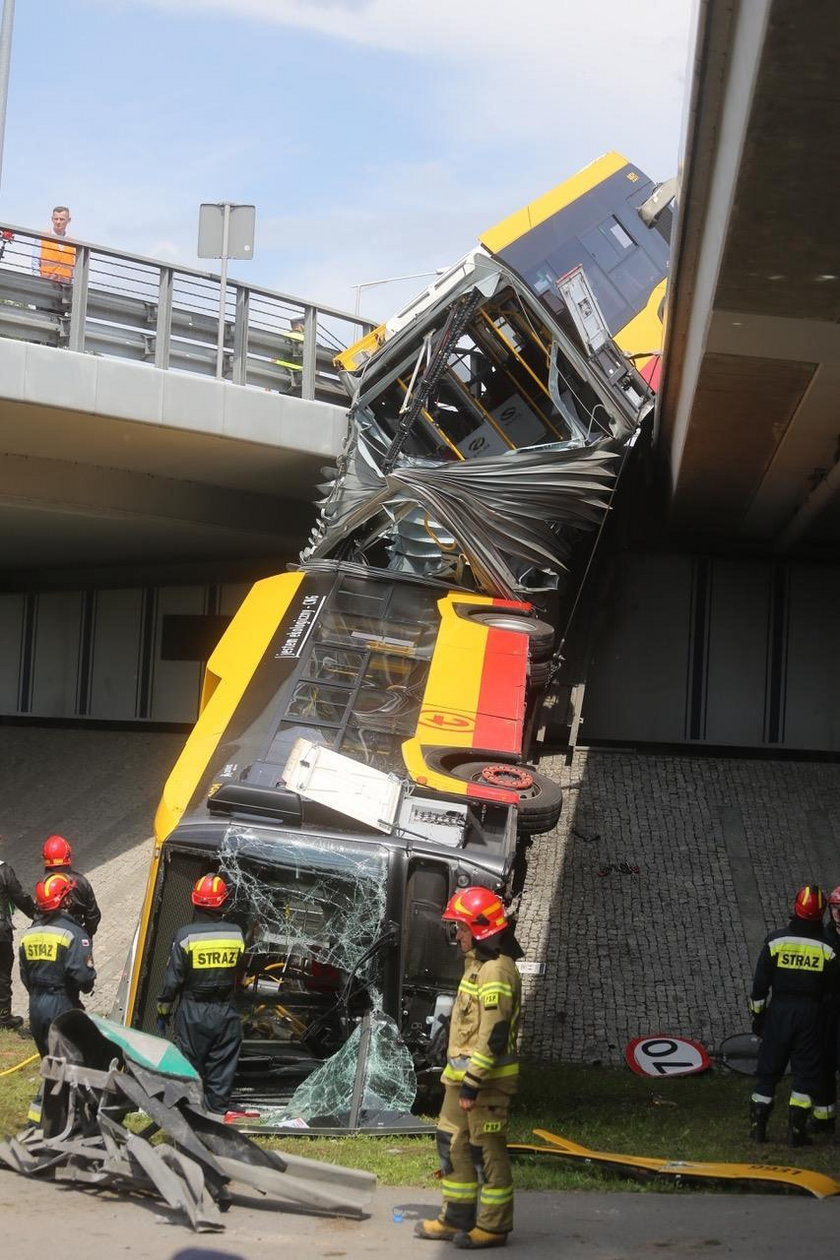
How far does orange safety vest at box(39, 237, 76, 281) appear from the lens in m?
13.8

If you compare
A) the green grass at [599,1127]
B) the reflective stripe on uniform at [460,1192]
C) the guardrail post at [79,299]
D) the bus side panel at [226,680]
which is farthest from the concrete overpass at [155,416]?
the reflective stripe on uniform at [460,1192]

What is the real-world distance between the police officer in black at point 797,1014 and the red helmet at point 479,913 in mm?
2517

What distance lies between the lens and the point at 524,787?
8.75 metres

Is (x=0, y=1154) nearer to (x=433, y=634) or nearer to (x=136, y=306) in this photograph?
(x=433, y=634)

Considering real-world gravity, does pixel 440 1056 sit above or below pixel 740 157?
below

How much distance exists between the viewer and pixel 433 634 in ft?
35.3

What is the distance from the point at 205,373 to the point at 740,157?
31.3ft

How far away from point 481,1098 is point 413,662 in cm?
460

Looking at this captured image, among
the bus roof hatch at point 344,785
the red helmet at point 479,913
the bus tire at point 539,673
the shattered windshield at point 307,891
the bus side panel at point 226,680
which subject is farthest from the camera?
the bus tire at point 539,673

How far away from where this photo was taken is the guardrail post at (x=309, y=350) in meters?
15.8

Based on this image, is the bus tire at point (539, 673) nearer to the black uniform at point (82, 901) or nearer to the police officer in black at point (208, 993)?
the black uniform at point (82, 901)

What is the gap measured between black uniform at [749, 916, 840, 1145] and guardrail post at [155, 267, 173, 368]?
8922 mm

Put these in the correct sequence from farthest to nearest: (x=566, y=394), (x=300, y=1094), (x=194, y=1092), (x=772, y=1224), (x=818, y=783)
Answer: (x=818, y=783) → (x=566, y=394) → (x=300, y=1094) → (x=194, y=1092) → (x=772, y=1224)

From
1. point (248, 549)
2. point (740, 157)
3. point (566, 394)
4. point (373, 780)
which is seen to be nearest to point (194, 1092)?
point (373, 780)
